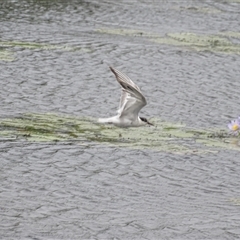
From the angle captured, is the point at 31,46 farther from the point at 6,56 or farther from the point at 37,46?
the point at 6,56

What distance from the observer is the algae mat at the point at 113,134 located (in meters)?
16.2

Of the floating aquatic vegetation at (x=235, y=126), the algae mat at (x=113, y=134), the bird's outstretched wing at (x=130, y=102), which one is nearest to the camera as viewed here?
the bird's outstretched wing at (x=130, y=102)

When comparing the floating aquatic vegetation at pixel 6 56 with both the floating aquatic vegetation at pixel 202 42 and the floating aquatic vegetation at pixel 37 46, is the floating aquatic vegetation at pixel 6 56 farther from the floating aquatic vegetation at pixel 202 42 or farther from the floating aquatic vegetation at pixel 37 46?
the floating aquatic vegetation at pixel 202 42

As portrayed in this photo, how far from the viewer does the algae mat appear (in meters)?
16.2

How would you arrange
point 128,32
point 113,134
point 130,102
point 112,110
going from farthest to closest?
1. point 128,32
2. point 112,110
3. point 113,134
4. point 130,102

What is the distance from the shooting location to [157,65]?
2291cm

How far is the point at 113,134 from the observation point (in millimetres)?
16844

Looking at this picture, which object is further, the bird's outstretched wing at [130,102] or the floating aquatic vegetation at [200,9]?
the floating aquatic vegetation at [200,9]

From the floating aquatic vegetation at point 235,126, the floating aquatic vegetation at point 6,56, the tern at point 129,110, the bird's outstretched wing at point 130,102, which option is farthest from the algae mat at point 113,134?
the floating aquatic vegetation at point 6,56

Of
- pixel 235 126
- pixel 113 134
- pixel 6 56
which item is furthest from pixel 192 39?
pixel 113 134

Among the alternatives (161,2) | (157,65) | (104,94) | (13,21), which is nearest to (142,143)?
(104,94)

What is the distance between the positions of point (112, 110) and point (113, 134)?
154 cm

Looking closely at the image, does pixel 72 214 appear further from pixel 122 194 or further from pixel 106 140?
pixel 106 140

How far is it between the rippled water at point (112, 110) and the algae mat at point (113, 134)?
0.26 m
